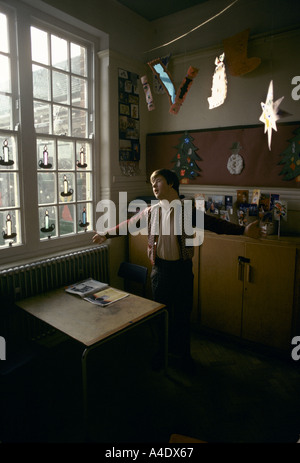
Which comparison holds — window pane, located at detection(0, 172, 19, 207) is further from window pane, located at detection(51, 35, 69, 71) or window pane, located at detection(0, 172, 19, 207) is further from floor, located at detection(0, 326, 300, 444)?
floor, located at detection(0, 326, 300, 444)

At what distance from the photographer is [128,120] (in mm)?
4141

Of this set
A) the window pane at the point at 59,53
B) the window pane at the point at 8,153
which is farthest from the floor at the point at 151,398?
the window pane at the point at 59,53

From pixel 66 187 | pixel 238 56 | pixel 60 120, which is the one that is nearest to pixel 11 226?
pixel 66 187

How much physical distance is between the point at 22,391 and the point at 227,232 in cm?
221

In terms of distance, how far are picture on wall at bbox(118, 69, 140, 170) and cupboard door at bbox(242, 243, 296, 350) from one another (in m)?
1.92

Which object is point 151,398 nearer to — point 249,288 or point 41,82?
point 249,288

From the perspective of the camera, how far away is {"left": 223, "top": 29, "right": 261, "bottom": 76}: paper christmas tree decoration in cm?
346

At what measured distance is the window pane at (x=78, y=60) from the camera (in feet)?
11.8

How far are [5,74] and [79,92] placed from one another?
90cm

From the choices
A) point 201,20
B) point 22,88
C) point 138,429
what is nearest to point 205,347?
point 138,429

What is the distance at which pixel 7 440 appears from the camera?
228 centimetres

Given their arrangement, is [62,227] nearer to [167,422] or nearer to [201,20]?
[167,422]


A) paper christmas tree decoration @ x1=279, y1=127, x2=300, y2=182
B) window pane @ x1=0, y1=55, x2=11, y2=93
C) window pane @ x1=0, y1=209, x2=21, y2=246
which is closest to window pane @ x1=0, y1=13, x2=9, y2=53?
window pane @ x1=0, y1=55, x2=11, y2=93

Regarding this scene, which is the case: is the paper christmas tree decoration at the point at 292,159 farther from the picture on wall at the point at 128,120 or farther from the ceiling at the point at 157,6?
the ceiling at the point at 157,6
